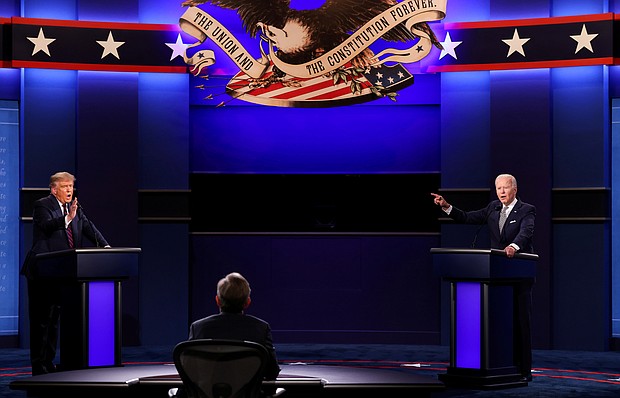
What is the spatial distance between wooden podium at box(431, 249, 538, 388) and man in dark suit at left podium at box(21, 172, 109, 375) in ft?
8.83

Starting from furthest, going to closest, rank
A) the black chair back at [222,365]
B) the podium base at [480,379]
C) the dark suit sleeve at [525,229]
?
the dark suit sleeve at [525,229] → the podium base at [480,379] → the black chair back at [222,365]

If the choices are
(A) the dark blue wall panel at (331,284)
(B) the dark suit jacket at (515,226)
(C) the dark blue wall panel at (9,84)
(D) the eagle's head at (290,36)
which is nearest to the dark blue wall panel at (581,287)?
(A) the dark blue wall panel at (331,284)

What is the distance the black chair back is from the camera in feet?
11.5

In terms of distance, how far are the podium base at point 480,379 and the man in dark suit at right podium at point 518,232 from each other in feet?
0.60

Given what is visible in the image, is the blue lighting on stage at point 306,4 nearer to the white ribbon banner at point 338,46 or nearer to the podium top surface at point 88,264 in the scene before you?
the white ribbon banner at point 338,46

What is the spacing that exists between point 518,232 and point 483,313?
737 millimetres

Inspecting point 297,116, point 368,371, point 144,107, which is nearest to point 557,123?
point 297,116

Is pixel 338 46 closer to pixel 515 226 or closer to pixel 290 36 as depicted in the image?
pixel 290 36

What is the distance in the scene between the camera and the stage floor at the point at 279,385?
4.31 m

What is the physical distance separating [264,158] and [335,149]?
76 centimetres

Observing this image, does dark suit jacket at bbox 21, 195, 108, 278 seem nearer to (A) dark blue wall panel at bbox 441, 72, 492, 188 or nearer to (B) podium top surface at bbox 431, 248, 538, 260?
(B) podium top surface at bbox 431, 248, 538, 260

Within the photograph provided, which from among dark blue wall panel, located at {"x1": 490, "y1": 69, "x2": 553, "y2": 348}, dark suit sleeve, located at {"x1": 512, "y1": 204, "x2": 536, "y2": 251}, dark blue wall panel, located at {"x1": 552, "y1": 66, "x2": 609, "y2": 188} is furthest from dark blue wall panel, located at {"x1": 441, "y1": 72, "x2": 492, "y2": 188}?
dark suit sleeve, located at {"x1": 512, "y1": 204, "x2": 536, "y2": 251}

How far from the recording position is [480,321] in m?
6.78

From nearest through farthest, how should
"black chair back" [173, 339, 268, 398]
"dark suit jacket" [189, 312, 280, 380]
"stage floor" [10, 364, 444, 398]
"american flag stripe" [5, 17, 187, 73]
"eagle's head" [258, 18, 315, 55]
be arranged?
"black chair back" [173, 339, 268, 398] < "dark suit jacket" [189, 312, 280, 380] < "stage floor" [10, 364, 444, 398] < "american flag stripe" [5, 17, 187, 73] < "eagle's head" [258, 18, 315, 55]
